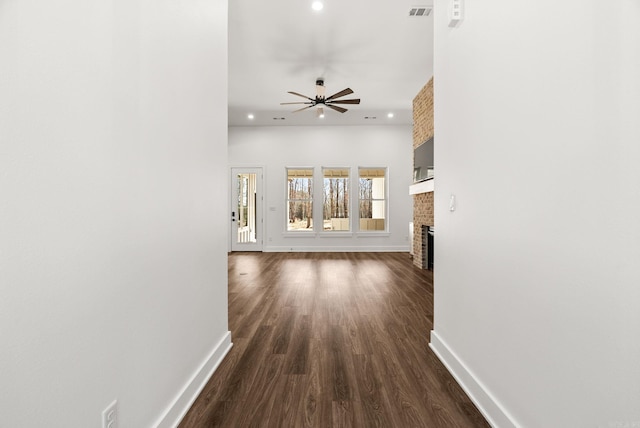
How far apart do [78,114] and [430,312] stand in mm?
3255

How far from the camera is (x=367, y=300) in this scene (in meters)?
3.69

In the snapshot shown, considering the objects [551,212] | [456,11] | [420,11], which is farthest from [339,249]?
[551,212]

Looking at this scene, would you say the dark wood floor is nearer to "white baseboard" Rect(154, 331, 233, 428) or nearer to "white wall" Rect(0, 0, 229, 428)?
"white baseboard" Rect(154, 331, 233, 428)

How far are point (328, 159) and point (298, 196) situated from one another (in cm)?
125

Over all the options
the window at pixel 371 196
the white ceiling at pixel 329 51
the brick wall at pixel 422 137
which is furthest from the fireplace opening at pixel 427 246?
the white ceiling at pixel 329 51

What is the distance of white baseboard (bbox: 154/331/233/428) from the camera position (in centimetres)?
147

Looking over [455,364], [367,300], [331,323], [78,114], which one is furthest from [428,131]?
[78,114]

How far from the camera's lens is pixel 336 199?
8.29m

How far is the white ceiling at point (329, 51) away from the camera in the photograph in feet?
11.9

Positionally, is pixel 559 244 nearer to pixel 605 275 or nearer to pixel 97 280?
pixel 605 275

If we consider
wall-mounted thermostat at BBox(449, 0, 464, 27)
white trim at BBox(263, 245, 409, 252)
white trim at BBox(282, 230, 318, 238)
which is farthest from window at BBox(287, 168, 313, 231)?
wall-mounted thermostat at BBox(449, 0, 464, 27)

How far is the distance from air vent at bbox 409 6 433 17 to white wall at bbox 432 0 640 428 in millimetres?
1941

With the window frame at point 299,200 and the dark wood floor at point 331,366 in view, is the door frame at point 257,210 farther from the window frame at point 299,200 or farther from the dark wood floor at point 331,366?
the dark wood floor at point 331,366

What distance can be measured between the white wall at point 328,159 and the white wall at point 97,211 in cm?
633
